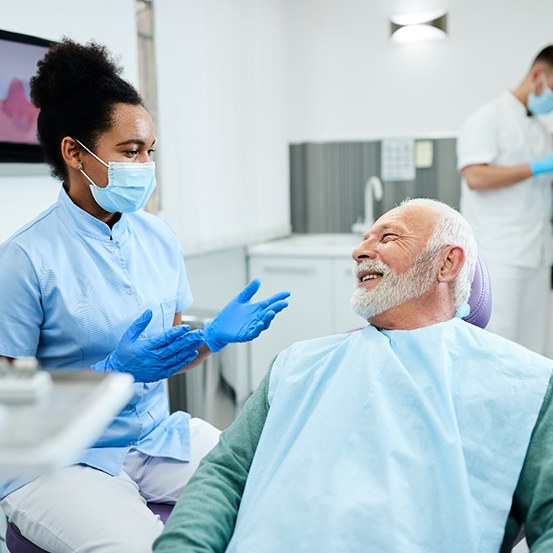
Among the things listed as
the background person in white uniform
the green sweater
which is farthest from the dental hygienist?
the background person in white uniform

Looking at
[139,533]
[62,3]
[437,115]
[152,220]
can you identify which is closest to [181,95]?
[62,3]

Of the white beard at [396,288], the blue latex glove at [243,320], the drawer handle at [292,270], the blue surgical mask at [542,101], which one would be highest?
the blue surgical mask at [542,101]

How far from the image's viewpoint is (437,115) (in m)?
3.68

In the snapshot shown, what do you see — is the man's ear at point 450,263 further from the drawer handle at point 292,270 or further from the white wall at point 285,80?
the drawer handle at point 292,270

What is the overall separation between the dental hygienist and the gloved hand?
168cm

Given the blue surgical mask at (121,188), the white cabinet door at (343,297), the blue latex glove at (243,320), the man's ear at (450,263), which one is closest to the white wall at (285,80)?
the white cabinet door at (343,297)

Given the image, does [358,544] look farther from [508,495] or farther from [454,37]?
[454,37]

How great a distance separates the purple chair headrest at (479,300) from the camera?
1464mm

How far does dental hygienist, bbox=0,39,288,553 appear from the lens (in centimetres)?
138

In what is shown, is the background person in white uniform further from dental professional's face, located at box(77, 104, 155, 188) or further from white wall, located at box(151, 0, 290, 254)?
dental professional's face, located at box(77, 104, 155, 188)

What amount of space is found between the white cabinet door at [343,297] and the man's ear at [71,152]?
195cm

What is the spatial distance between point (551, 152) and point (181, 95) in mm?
1628

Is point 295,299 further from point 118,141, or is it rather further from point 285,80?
point 118,141

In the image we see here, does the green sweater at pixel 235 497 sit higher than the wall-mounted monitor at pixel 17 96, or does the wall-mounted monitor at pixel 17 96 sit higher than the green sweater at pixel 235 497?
the wall-mounted monitor at pixel 17 96
